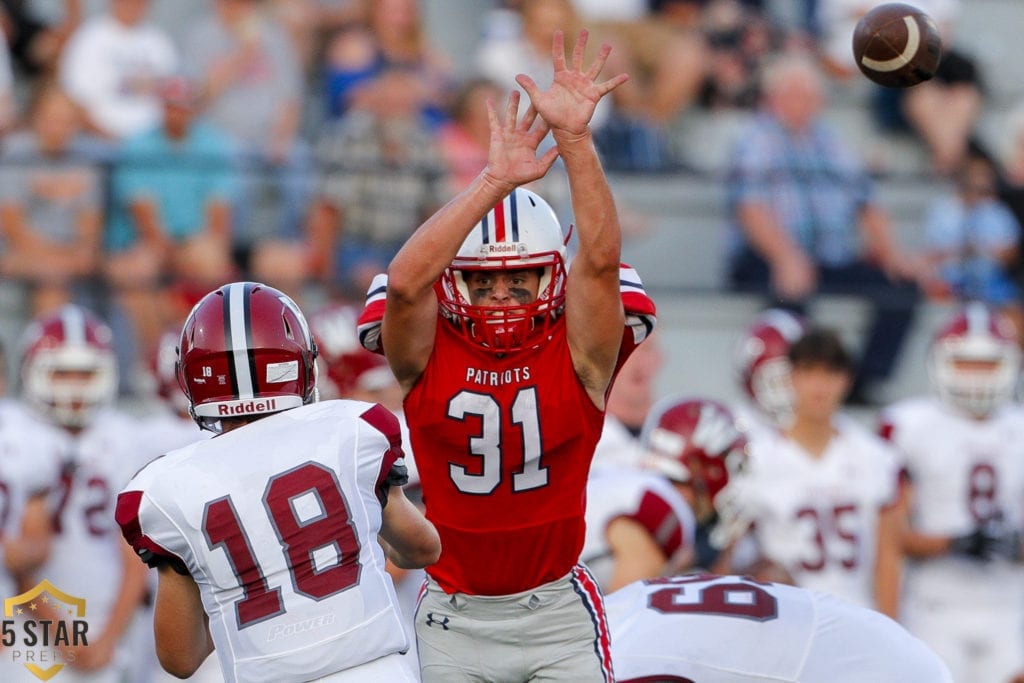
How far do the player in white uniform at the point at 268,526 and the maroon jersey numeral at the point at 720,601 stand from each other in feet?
3.36

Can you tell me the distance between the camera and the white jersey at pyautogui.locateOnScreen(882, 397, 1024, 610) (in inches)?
312

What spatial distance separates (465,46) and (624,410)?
189 inches

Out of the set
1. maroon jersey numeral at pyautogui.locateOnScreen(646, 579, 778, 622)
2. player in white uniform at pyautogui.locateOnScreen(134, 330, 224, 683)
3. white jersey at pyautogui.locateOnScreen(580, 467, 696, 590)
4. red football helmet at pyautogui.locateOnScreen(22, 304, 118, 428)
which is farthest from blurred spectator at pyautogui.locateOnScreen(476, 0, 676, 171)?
maroon jersey numeral at pyautogui.locateOnScreen(646, 579, 778, 622)

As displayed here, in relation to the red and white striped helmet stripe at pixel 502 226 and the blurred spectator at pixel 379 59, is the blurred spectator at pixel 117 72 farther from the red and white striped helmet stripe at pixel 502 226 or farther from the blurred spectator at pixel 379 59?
the red and white striped helmet stripe at pixel 502 226

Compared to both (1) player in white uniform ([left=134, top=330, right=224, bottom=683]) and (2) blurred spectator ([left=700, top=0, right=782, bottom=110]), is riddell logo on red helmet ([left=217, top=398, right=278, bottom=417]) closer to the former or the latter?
(1) player in white uniform ([left=134, top=330, right=224, bottom=683])

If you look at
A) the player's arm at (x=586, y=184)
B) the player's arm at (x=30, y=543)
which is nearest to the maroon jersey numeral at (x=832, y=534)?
the player's arm at (x=30, y=543)

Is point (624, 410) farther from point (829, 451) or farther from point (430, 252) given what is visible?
point (430, 252)

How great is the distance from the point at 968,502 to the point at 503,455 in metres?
4.32

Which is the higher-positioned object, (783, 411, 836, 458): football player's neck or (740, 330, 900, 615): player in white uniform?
(783, 411, 836, 458): football player's neck

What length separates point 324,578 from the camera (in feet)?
12.1

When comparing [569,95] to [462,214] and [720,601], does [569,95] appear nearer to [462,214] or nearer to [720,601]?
[462,214]

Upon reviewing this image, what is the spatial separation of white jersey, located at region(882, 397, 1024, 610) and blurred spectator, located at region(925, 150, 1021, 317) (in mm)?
2143

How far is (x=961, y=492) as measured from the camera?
7.98 meters

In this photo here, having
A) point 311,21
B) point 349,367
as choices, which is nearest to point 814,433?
point 349,367
